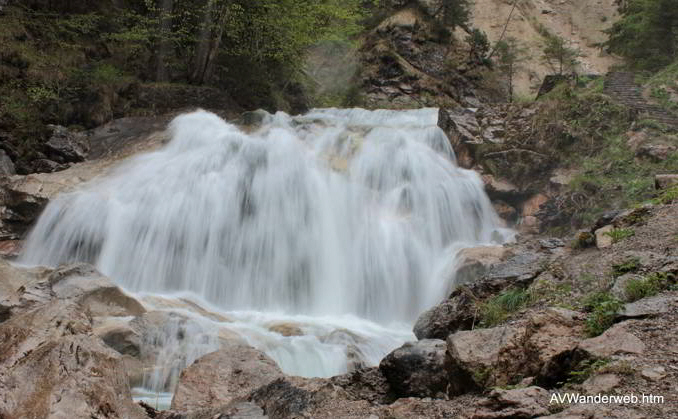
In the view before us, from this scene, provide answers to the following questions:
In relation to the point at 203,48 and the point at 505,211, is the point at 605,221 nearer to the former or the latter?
the point at 505,211

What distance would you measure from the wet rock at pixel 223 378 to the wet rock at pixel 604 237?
4.15 metres

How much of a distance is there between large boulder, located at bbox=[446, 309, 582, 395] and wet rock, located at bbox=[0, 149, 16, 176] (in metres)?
12.2

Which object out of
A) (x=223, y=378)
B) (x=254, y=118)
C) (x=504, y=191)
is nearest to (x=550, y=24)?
(x=504, y=191)

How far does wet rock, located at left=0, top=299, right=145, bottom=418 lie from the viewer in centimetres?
389

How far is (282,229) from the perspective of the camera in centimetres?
1169

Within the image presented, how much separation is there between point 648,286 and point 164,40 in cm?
1570

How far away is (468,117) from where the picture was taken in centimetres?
1627

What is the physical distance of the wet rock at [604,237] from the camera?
20.2 ft

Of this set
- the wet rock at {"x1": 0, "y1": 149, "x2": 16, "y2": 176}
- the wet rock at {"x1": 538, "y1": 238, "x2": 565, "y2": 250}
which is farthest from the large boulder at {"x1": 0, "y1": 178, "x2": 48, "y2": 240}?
the wet rock at {"x1": 538, "y1": 238, "x2": 565, "y2": 250}

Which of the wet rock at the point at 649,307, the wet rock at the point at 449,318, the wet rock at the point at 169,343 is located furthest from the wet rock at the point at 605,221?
the wet rock at the point at 169,343

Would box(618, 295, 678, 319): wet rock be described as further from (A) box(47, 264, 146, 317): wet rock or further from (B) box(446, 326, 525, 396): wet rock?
(A) box(47, 264, 146, 317): wet rock

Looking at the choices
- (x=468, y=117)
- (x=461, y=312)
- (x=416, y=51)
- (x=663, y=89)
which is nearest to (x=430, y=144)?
(x=468, y=117)

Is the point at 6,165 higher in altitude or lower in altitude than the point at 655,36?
lower

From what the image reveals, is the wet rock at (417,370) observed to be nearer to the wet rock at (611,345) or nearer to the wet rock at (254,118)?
the wet rock at (611,345)
